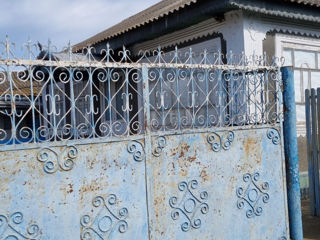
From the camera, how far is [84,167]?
2779 mm

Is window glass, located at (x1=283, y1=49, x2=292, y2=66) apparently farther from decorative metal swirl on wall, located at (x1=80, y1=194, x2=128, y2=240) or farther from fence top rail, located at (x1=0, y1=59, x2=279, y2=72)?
decorative metal swirl on wall, located at (x1=80, y1=194, x2=128, y2=240)

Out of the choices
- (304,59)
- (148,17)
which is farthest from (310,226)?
(148,17)

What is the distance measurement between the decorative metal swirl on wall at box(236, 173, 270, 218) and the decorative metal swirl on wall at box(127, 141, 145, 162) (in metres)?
1.12

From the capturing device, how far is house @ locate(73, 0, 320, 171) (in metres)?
5.99

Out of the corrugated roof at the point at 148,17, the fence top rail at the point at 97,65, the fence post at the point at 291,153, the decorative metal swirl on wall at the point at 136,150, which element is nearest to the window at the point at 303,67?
the corrugated roof at the point at 148,17

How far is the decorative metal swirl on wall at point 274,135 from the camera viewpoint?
3.84m

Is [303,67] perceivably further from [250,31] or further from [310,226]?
[310,226]

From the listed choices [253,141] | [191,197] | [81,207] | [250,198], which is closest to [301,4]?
[253,141]

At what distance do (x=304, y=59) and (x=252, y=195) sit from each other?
13.8 ft

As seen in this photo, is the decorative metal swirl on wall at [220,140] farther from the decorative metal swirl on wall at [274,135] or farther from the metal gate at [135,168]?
the decorative metal swirl on wall at [274,135]

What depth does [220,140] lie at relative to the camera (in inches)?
138

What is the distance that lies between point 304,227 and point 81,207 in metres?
3.29

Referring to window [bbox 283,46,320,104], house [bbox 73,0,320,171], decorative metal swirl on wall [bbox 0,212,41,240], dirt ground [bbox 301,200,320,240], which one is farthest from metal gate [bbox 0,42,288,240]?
window [bbox 283,46,320,104]

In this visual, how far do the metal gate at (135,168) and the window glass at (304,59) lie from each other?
124 inches
